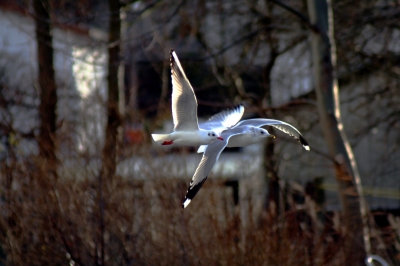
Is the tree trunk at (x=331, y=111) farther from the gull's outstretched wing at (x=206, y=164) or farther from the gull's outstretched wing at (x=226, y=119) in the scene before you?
the gull's outstretched wing at (x=206, y=164)

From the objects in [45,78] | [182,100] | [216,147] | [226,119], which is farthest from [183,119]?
[45,78]

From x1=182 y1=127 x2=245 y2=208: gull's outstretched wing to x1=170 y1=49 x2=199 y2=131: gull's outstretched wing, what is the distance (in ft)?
0.57

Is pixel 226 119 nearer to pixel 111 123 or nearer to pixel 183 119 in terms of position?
pixel 183 119

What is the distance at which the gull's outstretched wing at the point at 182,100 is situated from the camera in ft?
12.1

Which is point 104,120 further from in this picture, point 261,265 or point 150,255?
point 261,265

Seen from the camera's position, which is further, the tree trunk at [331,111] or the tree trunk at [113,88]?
the tree trunk at [113,88]

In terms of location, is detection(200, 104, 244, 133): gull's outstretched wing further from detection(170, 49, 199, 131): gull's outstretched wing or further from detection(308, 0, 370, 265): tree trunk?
detection(308, 0, 370, 265): tree trunk

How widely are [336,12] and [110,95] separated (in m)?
4.08

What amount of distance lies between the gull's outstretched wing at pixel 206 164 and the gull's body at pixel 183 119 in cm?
7

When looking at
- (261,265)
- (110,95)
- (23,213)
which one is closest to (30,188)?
(23,213)

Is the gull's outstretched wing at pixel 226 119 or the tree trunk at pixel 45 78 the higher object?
the tree trunk at pixel 45 78

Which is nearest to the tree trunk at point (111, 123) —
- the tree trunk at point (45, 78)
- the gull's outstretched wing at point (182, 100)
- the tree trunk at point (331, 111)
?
the tree trunk at point (45, 78)

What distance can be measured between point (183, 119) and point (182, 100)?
0.41 feet

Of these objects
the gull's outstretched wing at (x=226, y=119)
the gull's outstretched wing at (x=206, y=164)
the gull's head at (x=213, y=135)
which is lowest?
the gull's outstretched wing at (x=206, y=164)
